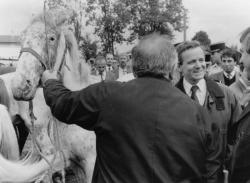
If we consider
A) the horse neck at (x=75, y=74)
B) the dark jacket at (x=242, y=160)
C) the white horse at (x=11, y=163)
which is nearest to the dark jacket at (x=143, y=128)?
the dark jacket at (x=242, y=160)

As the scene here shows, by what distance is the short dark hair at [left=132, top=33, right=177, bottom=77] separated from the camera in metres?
2.12

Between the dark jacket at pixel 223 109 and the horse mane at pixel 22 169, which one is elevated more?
the dark jacket at pixel 223 109

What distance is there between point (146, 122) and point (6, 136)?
1.79 meters

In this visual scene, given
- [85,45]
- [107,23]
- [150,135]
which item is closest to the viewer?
[150,135]

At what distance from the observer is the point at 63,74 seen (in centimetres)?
371

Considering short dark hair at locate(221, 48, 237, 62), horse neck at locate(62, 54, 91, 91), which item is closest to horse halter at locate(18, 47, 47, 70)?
horse neck at locate(62, 54, 91, 91)

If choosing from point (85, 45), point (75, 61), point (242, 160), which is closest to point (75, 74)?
point (75, 61)

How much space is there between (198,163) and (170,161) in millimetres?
189

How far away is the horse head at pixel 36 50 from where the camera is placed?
127 inches

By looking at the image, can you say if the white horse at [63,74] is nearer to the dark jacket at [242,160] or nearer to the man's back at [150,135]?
the man's back at [150,135]

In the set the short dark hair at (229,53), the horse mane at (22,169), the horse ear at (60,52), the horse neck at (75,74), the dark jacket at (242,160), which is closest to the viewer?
the dark jacket at (242,160)

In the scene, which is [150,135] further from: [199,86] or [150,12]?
[150,12]

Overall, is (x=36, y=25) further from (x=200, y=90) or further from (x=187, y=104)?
(x=187, y=104)

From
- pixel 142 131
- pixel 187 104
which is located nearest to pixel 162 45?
pixel 187 104
